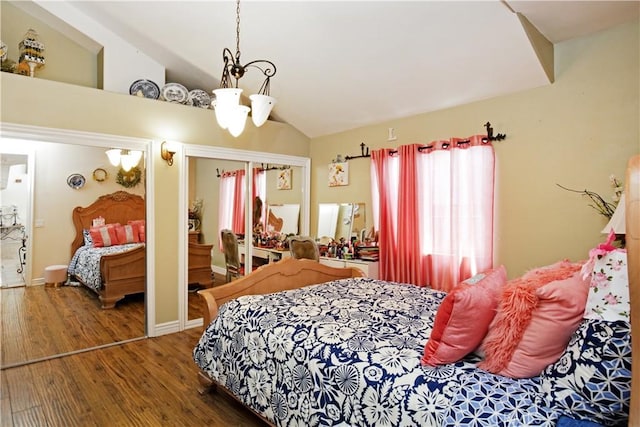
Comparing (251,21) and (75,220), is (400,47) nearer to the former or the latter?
(251,21)

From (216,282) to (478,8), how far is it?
11.5ft

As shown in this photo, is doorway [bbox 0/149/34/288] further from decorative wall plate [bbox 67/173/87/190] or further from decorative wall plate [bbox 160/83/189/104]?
decorative wall plate [bbox 160/83/189/104]

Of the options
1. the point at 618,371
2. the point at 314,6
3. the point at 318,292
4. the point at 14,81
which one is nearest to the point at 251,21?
the point at 314,6

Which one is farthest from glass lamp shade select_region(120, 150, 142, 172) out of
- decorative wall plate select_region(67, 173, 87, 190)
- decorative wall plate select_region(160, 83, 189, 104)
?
decorative wall plate select_region(160, 83, 189, 104)

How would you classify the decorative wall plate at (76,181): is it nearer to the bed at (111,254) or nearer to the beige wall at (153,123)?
the bed at (111,254)

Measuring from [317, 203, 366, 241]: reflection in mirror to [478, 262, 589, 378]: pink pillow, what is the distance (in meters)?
2.92

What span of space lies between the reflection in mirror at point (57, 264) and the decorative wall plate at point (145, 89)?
1.70ft

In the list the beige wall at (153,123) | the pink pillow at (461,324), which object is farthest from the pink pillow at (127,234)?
the pink pillow at (461,324)

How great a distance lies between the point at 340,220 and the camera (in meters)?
4.59

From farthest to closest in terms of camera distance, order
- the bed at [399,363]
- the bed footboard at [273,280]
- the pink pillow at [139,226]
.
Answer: the pink pillow at [139,226]
the bed footboard at [273,280]
the bed at [399,363]

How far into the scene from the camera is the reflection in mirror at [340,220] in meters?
4.41

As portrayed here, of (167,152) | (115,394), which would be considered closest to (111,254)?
(167,152)

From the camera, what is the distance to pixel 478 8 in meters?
2.52

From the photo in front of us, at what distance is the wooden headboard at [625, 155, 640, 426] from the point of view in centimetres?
77
